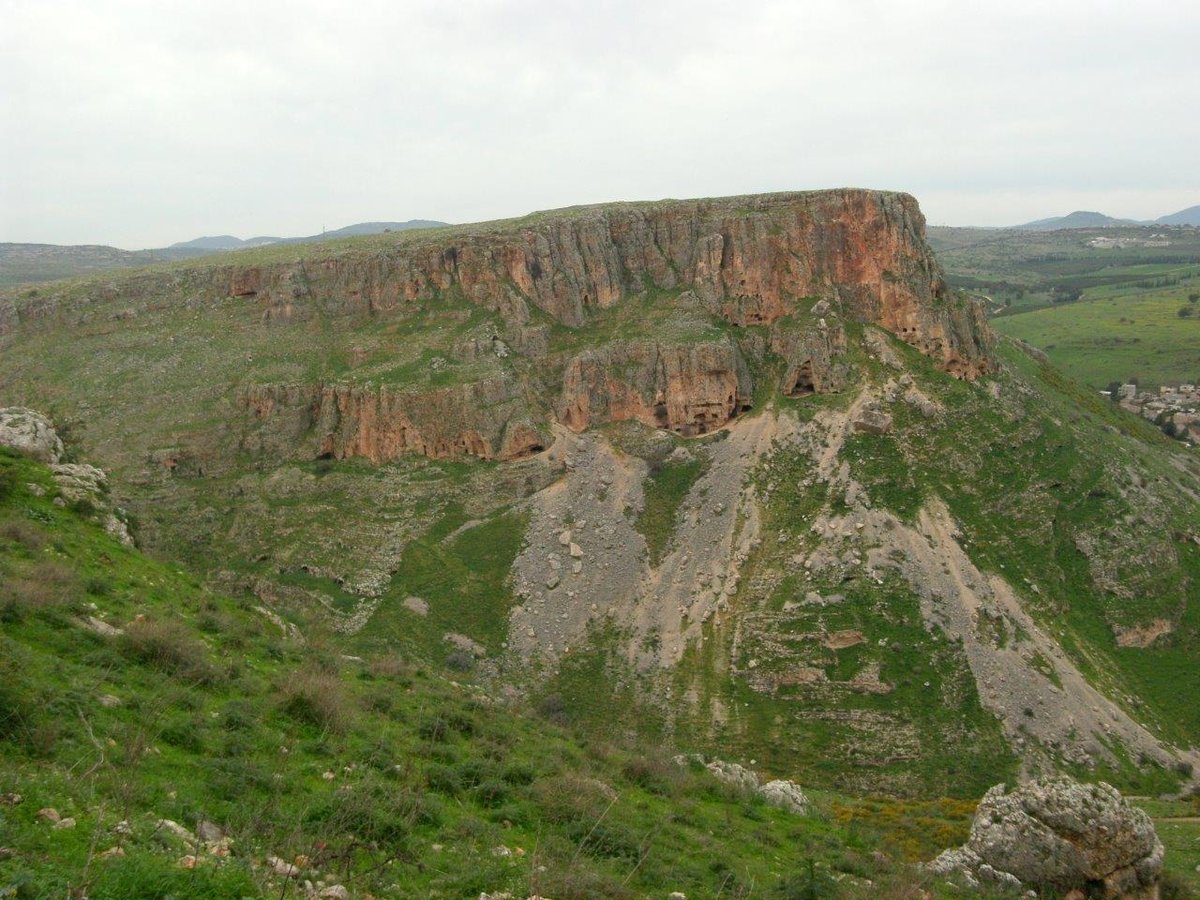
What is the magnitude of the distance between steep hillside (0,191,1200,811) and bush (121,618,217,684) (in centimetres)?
2197

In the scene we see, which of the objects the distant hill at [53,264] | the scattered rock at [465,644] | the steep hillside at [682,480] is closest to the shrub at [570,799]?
the steep hillside at [682,480]

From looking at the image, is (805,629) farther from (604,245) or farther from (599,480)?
(604,245)

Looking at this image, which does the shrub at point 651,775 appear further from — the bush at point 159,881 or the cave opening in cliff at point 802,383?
the cave opening in cliff at point 802,383

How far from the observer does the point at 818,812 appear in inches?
1014

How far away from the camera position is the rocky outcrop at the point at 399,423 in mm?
53438

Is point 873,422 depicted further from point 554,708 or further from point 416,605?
point 416,605

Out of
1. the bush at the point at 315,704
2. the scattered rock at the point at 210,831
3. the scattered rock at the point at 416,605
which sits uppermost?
the scattered rock at the point at 210,831

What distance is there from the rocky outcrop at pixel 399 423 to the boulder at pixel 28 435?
75.4 feet

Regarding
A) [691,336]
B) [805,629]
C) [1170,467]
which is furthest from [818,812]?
[1170,467]

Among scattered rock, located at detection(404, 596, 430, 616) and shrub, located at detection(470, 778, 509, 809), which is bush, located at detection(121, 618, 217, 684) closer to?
shrub, located at detection(470, 778, 509, 809)

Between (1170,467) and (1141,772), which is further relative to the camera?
(1170,467)

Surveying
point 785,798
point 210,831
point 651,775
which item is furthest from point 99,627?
point 785,798

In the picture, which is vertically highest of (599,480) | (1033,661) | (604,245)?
(604,245)

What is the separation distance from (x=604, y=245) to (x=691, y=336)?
36.0 ft
